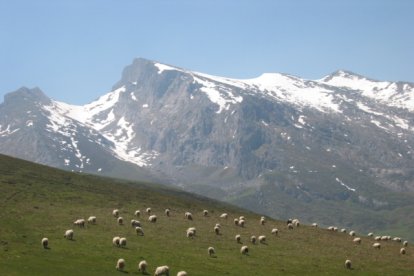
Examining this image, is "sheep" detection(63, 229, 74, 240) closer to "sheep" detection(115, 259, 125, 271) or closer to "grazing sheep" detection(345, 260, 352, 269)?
"sheep" detection(115, 259, 125, 271)

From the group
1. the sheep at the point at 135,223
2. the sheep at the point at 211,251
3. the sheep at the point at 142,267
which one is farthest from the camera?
the sheep at the point at 135,223

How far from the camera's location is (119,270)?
201 feet

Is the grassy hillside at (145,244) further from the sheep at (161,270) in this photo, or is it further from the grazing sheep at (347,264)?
the sheep at (161,270)

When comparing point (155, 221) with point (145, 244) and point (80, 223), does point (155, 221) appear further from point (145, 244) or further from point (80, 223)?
point (145, 244)

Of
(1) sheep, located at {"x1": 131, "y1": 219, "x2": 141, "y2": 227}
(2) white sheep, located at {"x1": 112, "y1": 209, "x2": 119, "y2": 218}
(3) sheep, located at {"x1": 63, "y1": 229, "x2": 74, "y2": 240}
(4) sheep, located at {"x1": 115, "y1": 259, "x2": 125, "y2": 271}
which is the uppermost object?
(2) white sheep, located at {"x1": 112, "y1": 209, "x2": 119, "y2": 218}

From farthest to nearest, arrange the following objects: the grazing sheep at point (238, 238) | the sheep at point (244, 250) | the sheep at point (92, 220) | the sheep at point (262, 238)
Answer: the sheep at point (262, 238) < the sheep at point (92, 220) < the grazing sheep at point (238, 238) < the sheep at point (244, 250)

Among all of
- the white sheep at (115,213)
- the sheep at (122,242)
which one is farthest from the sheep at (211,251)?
the white sheep at (115,213)

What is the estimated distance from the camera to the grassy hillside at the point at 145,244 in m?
Answer: 63.7

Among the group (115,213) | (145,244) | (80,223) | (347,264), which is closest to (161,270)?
(145,244)

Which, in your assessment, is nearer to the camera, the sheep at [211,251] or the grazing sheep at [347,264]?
the grazing sheep at [347,264]

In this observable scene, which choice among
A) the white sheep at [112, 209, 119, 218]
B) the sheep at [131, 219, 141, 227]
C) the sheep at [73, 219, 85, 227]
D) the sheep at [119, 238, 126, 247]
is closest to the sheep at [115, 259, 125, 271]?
the sheep at [119, 238, 126, 247]

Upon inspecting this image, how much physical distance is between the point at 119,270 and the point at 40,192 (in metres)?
51.2

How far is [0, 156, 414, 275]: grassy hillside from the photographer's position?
63.7 m

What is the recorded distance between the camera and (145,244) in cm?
7538
